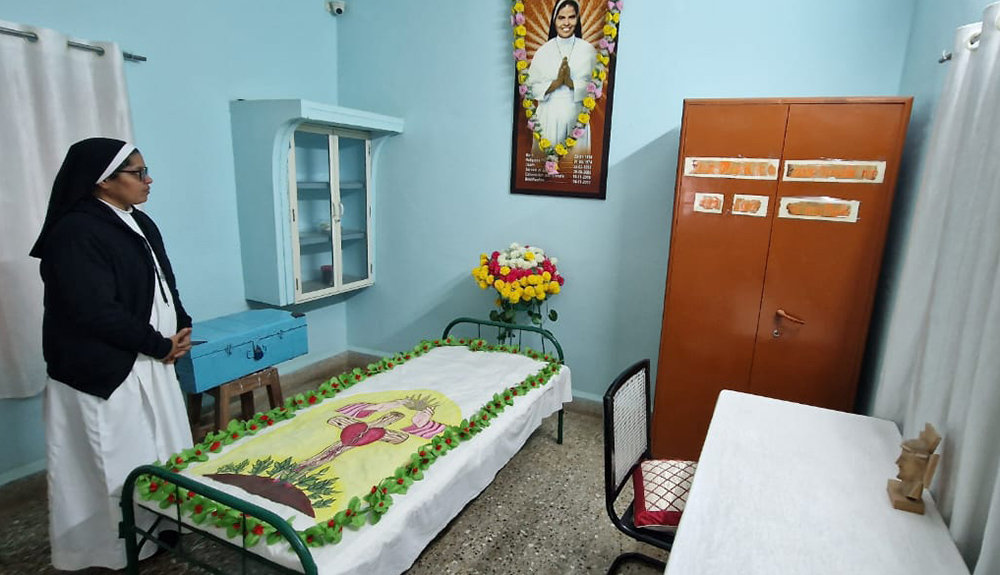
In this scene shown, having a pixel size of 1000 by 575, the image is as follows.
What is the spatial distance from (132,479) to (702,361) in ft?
7.64

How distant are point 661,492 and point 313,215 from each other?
107 inches

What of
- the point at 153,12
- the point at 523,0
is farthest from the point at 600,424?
the point at 153,12

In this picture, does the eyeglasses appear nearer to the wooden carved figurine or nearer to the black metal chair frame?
the black metal chair frame

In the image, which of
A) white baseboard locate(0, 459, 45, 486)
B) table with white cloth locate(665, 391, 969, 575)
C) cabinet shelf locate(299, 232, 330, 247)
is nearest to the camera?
table with white cloth locate(665, 391, 969, 575)

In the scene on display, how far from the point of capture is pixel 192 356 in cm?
231

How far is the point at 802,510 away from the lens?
124 cm

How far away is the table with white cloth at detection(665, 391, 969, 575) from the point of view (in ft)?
3.52

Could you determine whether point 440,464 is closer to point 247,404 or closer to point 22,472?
point 247,404

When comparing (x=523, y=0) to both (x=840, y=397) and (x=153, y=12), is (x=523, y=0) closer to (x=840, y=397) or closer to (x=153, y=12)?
(x=153, y=12)

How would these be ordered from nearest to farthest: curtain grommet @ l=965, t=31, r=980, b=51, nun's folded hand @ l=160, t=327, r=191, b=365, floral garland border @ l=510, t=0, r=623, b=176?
1. curtain grommet @ l=965, t=31, r=980, b=51
2. nun's folded hand @ l=160, t=327, r=191, b=365
3. floral garland border @ l=510, t=0, r=623, b=176

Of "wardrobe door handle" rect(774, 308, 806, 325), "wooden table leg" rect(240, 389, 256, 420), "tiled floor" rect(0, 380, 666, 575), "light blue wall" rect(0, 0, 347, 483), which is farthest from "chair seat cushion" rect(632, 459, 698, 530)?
"light blue wall" rect(0, 0, 347, 483)

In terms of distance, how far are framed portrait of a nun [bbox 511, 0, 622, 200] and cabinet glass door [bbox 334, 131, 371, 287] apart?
112 cm

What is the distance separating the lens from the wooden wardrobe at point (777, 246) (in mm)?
2131

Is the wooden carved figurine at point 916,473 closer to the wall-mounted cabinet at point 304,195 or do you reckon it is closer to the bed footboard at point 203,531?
the bed footboard at point 203,531
